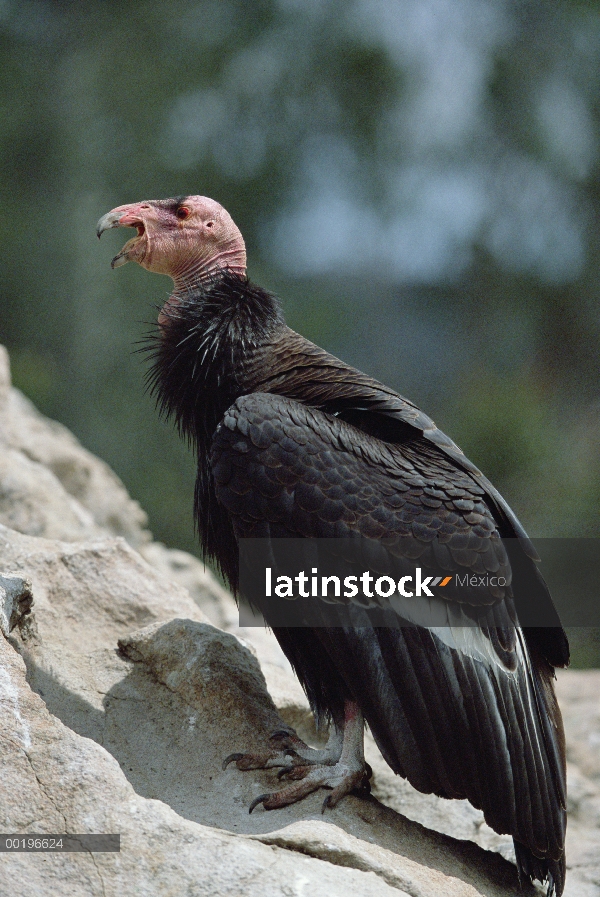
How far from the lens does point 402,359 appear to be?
39.6 ft

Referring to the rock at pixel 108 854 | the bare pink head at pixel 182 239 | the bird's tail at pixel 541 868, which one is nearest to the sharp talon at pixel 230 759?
the rock at pixel 108 854

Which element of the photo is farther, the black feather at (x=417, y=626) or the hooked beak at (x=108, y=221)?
the hooked beak at (x=108, y=221)

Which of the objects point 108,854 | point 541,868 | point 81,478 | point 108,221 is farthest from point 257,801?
point 81,478

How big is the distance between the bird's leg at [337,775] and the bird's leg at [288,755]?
0.05 meters

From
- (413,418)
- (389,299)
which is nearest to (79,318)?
(389,299)

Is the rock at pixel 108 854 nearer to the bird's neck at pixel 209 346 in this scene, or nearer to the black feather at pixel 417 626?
the black feather at pixel 417 626

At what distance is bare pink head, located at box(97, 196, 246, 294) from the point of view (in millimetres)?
4266

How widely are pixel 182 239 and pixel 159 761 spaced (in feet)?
7.14

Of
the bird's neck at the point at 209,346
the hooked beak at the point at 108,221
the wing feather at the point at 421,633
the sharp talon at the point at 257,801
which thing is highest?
the hooked beak at the point at 108,221

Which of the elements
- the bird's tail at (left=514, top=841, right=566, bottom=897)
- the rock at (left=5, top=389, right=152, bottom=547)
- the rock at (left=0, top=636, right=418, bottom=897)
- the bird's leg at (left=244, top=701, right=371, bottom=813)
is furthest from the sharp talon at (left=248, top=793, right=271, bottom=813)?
the rock at (left=5, top=389, right=152, bottom=547)

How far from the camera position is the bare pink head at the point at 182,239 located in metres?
4.27

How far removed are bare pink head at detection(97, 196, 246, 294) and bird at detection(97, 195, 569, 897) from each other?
1.04 m

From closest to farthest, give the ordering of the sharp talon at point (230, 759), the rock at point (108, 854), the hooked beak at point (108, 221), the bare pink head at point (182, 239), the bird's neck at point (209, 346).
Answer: the rock at point (108, 854) → the sharp talon at point (230, 759) → the bird's neck at point (209, 346) → the hooked beak at point (108, 221) → the bare pink head at point (182, 239)

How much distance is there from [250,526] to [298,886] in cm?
116
